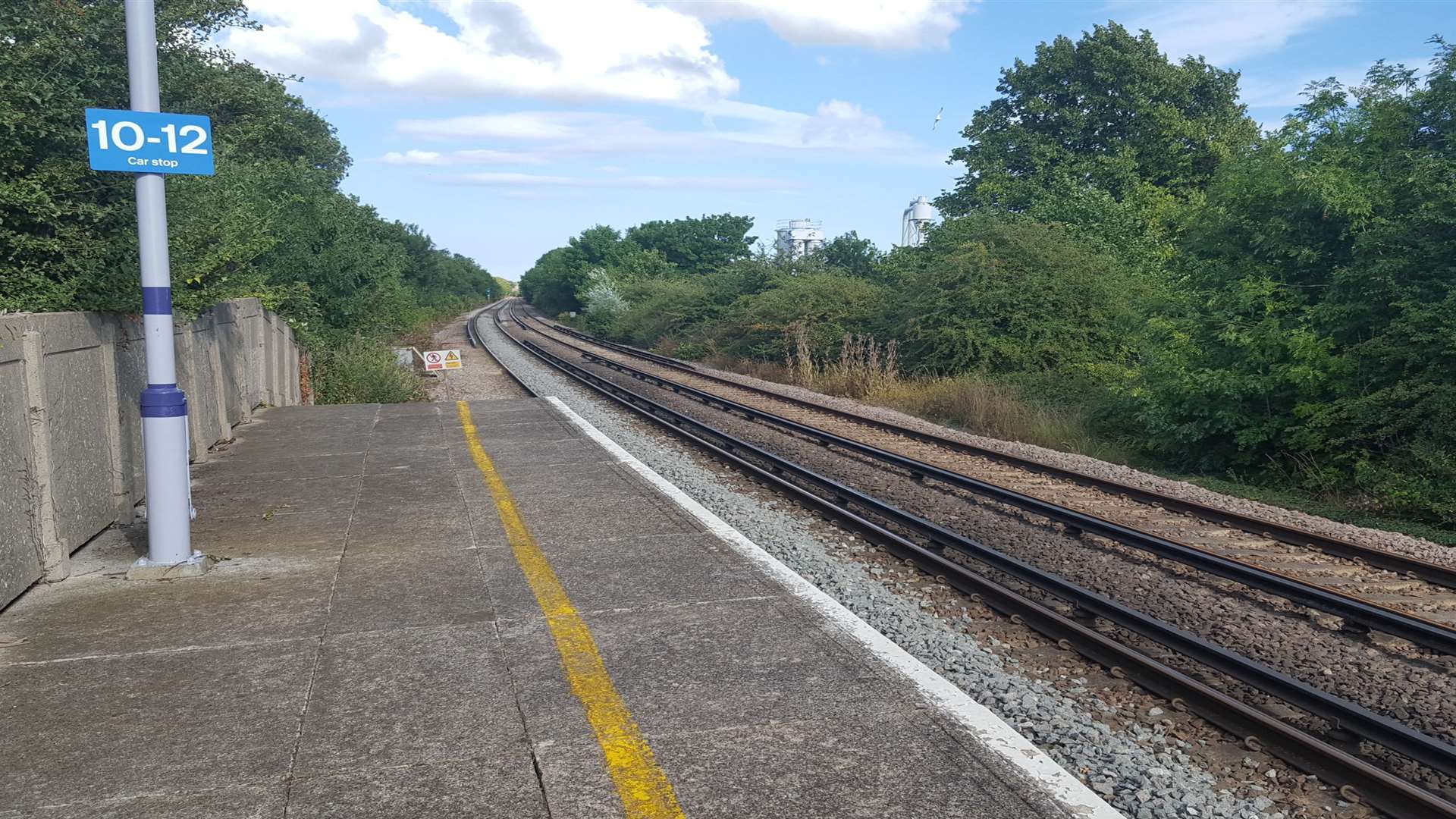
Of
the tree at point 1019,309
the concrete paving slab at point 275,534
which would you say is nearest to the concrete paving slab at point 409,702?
the concrete paving slab at point 275,534

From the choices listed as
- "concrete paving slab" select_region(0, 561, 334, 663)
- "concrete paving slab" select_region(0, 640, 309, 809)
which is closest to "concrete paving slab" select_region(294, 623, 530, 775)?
"concrete paving slab" select_region(0, 640, 309, 809)

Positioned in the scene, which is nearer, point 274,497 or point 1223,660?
point 1223,660

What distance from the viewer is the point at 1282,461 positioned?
46.8 feet

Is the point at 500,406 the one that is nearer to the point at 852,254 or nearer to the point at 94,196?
the point at 94,196

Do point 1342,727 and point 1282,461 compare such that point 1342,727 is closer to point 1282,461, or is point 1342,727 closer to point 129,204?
point 129,204

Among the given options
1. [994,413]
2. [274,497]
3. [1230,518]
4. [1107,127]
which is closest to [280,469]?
[274,497]

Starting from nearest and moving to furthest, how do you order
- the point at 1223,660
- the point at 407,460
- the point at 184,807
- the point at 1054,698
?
the point at 184,807 < the point at 1054,698 < the point at 1223,660 < the point at 407,460

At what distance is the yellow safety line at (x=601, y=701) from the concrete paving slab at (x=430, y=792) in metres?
0.33

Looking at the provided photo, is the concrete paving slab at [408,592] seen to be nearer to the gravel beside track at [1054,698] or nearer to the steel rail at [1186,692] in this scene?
the gravel beside track at [1054,698]

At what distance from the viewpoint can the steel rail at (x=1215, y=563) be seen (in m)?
6.22

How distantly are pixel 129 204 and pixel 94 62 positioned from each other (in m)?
1.09

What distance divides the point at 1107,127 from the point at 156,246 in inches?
1570

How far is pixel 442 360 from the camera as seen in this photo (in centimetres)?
2525

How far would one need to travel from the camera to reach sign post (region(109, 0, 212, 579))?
19.8ft
